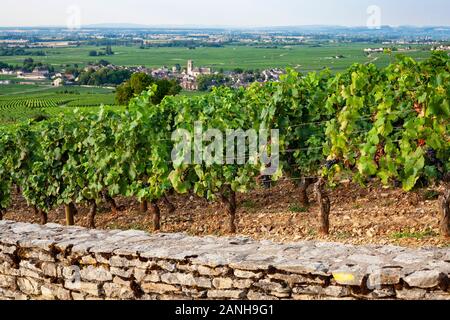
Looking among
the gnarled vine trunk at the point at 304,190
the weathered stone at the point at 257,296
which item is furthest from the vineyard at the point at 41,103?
the weathered stone at the point at 257,296

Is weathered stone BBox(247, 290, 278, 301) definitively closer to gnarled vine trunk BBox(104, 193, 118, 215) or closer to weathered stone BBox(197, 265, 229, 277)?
weathered stone BBox(197, 265, 229, 277)

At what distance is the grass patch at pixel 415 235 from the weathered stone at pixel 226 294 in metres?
4.07

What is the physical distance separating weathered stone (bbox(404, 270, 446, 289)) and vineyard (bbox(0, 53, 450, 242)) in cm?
216

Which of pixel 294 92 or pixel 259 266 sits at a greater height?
pixel 294 92

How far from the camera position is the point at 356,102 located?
6.75m

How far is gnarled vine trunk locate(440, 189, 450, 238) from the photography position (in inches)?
304

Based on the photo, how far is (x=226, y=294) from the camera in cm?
446

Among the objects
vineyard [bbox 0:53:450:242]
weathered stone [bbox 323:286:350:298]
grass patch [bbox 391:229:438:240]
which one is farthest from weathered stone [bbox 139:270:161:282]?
grass patch [bbox 391:229:438:240]

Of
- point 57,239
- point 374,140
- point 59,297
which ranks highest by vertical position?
point 374,140

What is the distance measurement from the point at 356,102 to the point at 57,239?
3.35 meters

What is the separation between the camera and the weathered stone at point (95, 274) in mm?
5016
